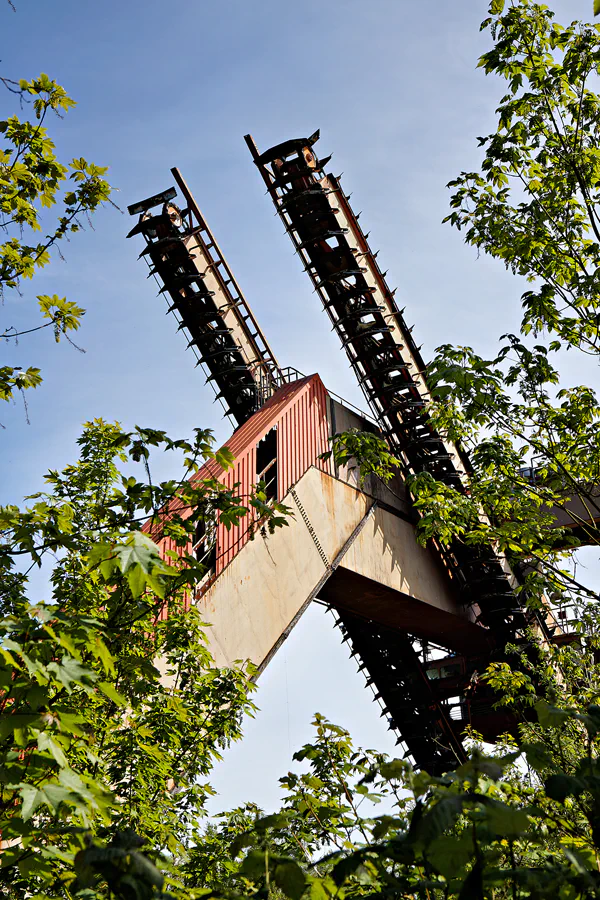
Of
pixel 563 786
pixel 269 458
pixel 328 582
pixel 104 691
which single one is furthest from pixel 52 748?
pixel 328 582

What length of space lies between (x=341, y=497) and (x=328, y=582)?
1923 mm

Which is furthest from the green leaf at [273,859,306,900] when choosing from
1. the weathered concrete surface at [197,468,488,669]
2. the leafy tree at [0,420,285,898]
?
the weathered concrete surface at [197,468,488,669]

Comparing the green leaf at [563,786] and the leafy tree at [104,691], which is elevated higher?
the leafy tree at [104,691]

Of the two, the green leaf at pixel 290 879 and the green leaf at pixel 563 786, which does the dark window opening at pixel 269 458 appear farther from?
the green leaf at pixel 563 786

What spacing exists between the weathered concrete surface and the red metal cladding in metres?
0.27

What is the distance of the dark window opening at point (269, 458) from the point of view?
44.5 feet

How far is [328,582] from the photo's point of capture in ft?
51.7

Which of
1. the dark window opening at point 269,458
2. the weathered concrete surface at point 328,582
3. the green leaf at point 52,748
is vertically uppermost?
the dark window opening at point 269,458

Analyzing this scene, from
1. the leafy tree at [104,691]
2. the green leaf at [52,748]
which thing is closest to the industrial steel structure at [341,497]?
the leafy tree at [104,691]

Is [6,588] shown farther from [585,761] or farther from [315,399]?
[315,399]

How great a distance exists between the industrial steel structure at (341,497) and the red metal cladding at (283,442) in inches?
1.7

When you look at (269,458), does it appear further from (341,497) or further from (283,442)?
(341,497)

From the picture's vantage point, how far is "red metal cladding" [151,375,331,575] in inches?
482

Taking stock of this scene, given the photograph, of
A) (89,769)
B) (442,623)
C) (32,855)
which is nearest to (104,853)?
(32,855)
